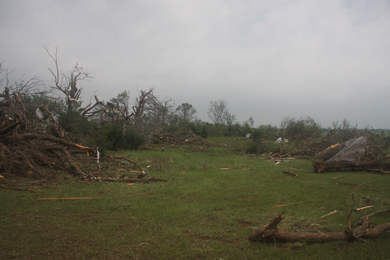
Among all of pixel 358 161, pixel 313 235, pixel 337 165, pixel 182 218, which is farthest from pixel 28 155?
pixel 358 161

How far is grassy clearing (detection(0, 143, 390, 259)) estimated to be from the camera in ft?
10.5

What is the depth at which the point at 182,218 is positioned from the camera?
448cm

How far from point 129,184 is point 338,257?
560 cm

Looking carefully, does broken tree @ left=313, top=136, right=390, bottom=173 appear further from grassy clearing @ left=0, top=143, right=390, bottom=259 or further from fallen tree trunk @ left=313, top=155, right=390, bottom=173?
grassy clearing @ left=0, top=143, right=390, bottom=259

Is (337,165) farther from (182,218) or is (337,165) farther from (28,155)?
(28,155)

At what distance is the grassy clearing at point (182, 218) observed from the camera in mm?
3191

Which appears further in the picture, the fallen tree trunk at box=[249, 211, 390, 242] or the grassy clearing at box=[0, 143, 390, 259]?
the fallen tree trunk at box=[249, 211, 390, 242]

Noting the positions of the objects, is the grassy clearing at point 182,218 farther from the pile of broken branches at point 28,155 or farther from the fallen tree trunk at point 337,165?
the fallen tree trunk at point 337,165

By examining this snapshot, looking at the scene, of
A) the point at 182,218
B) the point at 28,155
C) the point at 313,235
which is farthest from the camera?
the point at 28,155

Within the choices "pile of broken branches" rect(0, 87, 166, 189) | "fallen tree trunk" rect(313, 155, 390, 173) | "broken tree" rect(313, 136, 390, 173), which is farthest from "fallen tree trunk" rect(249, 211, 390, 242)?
"broken tree" rect(313, 136, 390, 173)

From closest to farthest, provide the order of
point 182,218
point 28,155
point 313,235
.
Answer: point 313,235 → point 182,218 → point 28,155

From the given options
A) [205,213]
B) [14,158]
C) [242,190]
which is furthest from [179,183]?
[14,158]

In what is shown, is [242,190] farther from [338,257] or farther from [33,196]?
[33,196]

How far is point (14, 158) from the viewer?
6793 millimetres
